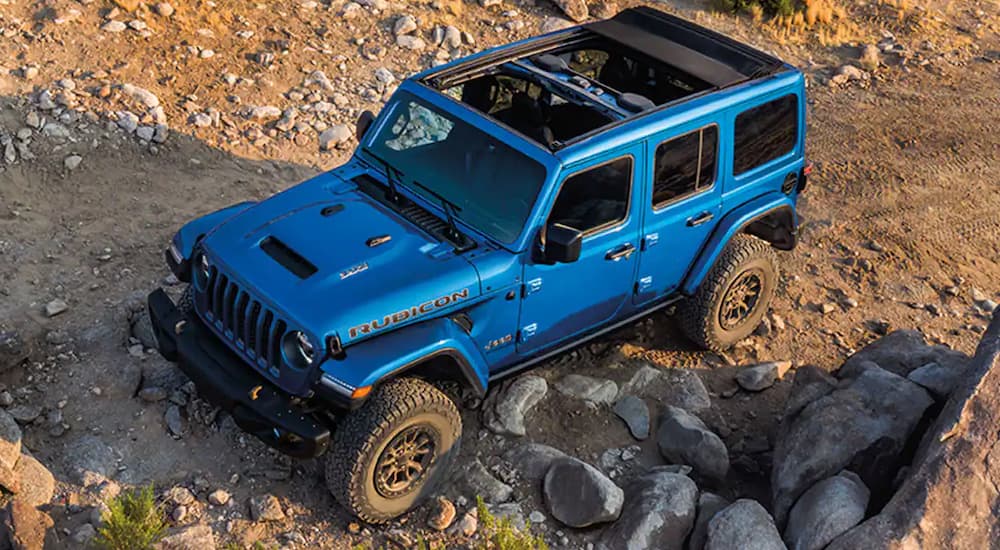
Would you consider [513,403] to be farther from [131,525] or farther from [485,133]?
[131,525]

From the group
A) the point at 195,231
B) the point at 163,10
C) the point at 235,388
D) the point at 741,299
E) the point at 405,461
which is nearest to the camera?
the point at 235,388

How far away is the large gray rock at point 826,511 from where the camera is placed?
6211 millimetres

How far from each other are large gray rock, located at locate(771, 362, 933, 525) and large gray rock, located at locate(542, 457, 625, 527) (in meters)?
1.01

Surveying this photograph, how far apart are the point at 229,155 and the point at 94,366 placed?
10.3ft

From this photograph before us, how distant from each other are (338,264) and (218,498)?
159 cm

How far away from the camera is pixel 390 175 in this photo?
7.24 metres

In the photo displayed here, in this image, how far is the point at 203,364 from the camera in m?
6.43

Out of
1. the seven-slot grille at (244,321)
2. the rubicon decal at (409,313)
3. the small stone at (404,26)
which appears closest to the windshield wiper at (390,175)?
the rubicon decal at (409,313)

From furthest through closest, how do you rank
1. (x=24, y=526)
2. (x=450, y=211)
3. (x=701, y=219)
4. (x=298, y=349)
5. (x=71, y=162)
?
(x=71, y=162) < (x=701, y=219) < (x=450, y=211) < (x=298, y=349) < (x=24, y=526)

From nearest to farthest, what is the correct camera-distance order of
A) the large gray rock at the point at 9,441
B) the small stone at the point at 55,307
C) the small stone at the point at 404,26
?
the large gray rock at the point at 9,441 → the small stone at the point at 55,307 → the small stone at the point at 404,26

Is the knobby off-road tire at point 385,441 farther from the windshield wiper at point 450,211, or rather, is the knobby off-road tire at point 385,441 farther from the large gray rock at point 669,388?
the large gray rock at point 669,388

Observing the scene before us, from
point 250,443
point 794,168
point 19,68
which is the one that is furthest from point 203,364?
point 19,68

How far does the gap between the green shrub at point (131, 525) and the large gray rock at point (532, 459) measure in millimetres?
2174

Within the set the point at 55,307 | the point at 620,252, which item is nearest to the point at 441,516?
the point at 620,252
